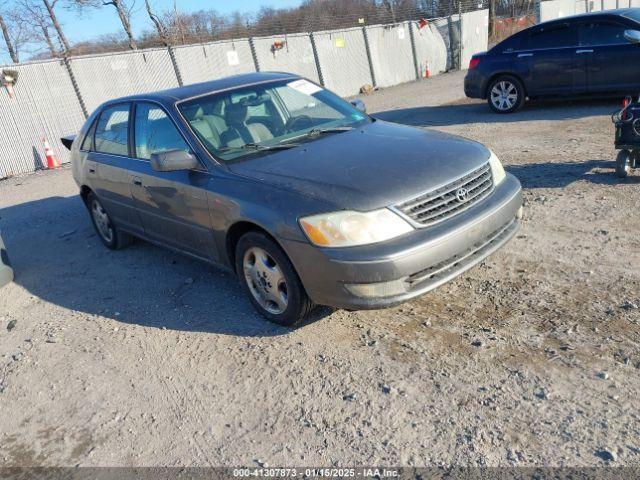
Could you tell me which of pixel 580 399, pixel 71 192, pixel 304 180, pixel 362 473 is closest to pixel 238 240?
pixel 304 180

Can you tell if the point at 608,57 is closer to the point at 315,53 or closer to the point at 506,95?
the point at 506,95

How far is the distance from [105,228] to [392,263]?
4173 millimetres

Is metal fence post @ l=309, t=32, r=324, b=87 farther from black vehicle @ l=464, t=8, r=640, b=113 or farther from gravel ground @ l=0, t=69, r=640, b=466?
gravel ground @ l=0, t=69, r=640, b=466

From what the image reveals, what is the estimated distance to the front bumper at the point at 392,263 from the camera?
10.8ft

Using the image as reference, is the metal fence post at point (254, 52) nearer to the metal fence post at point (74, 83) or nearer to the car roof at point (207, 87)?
the metal fence post at point (74, 83)

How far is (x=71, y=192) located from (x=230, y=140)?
6.64 m

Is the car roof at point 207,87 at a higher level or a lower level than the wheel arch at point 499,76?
higher

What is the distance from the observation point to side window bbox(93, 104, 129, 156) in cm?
530

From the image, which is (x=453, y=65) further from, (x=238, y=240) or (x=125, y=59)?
(x=238, y=240)

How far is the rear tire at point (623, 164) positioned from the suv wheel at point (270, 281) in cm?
401

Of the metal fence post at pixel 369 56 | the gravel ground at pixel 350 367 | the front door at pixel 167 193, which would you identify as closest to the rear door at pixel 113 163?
the front door at pixel 167 193

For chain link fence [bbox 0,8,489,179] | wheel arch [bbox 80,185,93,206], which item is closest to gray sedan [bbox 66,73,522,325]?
wheel arch [bbox 80,185,93,206]

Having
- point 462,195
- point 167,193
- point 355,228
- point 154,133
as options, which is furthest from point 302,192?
point 154,133

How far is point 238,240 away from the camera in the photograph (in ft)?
13.3
